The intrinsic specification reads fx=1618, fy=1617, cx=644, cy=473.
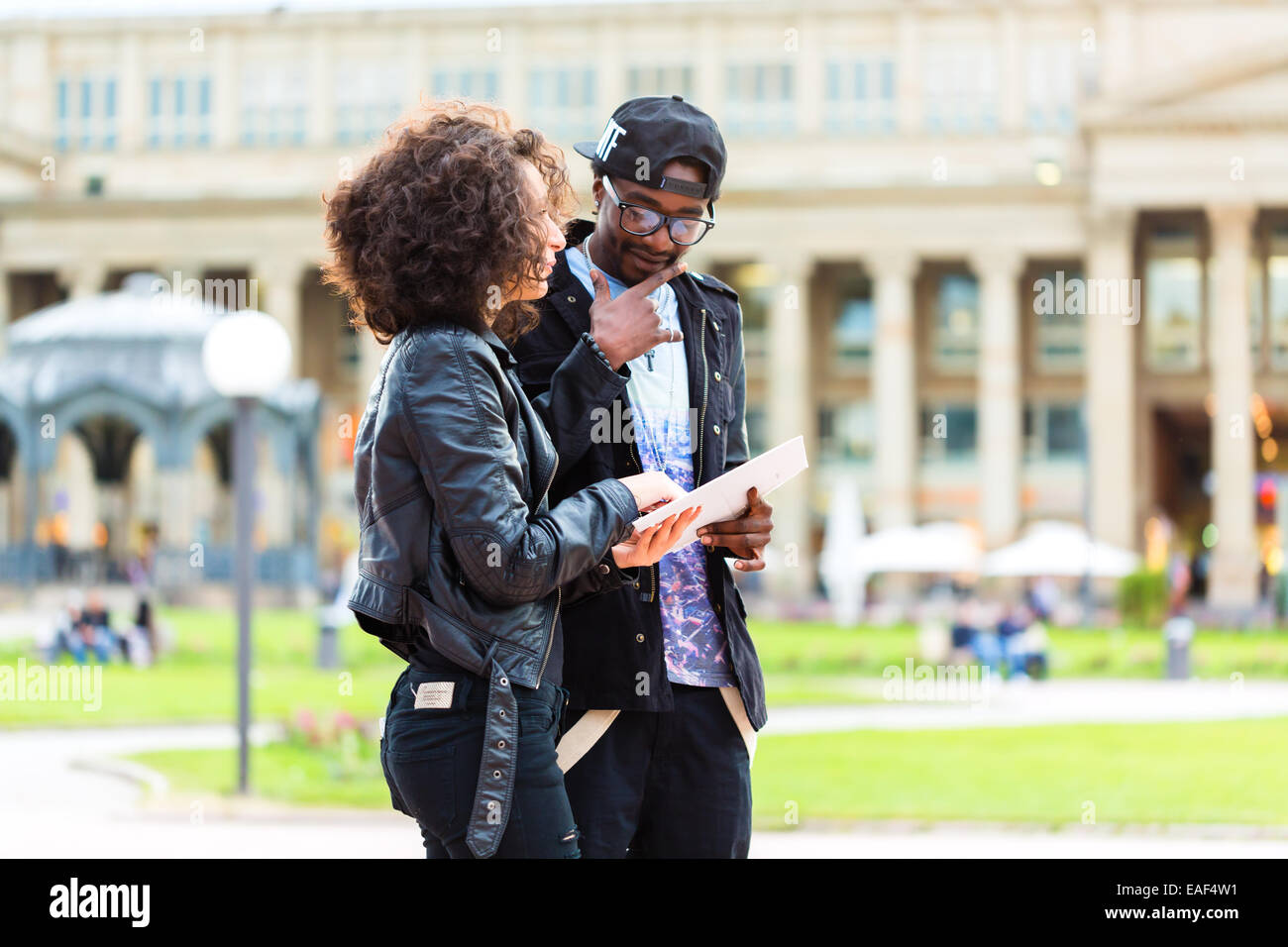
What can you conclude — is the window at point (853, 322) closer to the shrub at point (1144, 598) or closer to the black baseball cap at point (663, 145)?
the shrub at point (1144, 598)

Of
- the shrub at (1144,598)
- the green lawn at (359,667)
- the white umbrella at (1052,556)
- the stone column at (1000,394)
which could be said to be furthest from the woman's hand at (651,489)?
the stone column at (1000,394)

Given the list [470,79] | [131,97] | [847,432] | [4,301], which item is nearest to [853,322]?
[847,432]

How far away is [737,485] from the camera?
11.4 ft

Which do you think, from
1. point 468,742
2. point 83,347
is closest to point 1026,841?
point 468,742

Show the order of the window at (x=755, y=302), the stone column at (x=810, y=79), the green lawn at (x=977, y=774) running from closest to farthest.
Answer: the green lawn at (x=977, y=774), the stone column at (x=810, y=79), the window at (x=755, y=302)

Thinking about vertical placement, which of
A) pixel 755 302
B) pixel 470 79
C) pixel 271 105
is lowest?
pixel 755 302

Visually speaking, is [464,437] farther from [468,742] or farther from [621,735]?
[621,735]

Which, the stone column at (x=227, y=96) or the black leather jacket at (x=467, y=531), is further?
the stone column at (x=227, y=96)

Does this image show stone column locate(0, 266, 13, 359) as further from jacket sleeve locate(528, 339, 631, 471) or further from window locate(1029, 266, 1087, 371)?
jacket sleeve locate(528, 339, 631, 471)

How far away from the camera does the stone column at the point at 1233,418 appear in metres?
52.5

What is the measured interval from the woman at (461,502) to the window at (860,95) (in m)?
62.5

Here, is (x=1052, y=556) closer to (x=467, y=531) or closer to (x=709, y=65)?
(x=709, y=65)

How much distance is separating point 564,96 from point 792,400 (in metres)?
16.2
